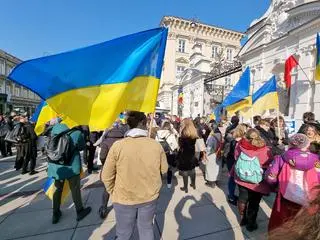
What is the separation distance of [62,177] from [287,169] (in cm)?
332

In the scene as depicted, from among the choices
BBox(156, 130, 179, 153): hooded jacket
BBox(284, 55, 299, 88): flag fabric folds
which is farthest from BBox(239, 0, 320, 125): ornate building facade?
BBox(156, 130, 179, 153): hooded jacket

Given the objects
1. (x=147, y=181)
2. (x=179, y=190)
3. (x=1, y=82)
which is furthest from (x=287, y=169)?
(x=1, y=82)

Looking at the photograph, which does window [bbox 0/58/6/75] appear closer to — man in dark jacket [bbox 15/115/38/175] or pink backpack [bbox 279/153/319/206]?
man in dark jacket [bbox 15/115/38/175]

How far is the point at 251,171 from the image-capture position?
3.49 meters

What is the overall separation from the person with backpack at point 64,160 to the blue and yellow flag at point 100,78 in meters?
1.31

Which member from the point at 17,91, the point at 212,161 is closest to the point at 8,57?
the point at 17,91

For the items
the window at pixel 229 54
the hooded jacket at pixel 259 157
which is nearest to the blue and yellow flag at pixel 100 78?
the hooded jacket at pixel 259 157

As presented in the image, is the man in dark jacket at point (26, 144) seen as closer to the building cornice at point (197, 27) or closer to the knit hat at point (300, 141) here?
the knit hat at point (300, 141)

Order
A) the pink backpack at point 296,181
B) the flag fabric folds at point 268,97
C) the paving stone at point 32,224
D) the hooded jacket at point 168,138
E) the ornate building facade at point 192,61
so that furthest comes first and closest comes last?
the ornate building facade at point 192,61 → the flag fabric folds at point 268,97 → the hooded jacket at point 168,138 → the paving stone at point 32,224 → the pink backpack at point 296,181

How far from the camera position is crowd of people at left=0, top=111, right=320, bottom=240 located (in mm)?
2408

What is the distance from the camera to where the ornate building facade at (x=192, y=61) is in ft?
76.6

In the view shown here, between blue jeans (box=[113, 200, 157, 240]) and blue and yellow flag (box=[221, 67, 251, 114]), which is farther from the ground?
blue and yellow flag (box=[221, 67, 251, 114])

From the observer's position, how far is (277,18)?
12422mm

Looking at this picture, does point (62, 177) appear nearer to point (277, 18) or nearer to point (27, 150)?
point (27, 150)
